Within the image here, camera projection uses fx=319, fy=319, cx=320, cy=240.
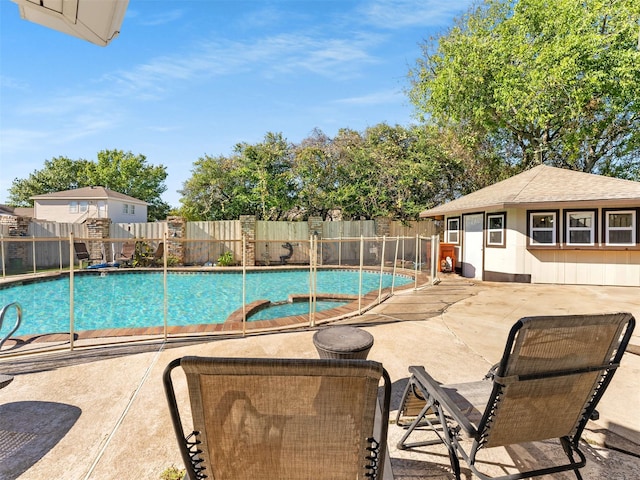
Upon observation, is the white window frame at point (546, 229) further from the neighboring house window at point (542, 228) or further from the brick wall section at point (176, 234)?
the brick wall section at point (176, 234)

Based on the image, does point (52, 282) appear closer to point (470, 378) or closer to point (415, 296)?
point (415, 296)

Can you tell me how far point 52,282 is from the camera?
423 inches

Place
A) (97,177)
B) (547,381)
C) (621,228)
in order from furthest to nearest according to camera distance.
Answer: (97,177) → (621,228) → (547,381)

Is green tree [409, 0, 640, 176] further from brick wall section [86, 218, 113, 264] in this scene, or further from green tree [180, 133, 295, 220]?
brick wall section [86, 218, 113, 264]

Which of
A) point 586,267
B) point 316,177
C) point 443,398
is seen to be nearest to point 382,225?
point 316,177

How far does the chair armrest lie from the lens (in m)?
1.60

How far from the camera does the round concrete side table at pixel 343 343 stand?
7.98 feet

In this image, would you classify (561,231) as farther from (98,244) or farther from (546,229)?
(98,244)

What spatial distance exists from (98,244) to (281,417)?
615 inches

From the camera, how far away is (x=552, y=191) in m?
8.95

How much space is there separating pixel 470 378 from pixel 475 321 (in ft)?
7.80

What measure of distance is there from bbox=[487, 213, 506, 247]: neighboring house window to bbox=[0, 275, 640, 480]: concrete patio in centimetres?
403

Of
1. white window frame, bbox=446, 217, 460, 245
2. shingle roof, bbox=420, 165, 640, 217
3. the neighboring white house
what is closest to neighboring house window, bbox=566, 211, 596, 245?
shingle roof, bbox=420, 165, 640, 217

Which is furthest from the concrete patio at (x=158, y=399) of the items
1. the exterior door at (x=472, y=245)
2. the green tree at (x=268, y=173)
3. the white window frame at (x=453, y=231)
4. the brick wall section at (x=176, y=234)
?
the green tree at (x=268, y=173)
